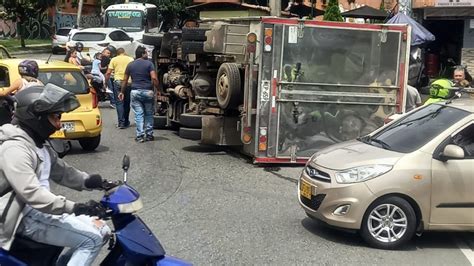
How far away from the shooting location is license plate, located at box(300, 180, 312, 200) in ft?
22.0

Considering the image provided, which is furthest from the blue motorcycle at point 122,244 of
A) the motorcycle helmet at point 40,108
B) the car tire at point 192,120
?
the car tire at point 192,120

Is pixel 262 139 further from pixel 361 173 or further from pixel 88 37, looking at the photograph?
pixel 88 37

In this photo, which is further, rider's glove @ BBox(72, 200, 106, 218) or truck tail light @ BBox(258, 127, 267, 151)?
truck tail light @ BBox(258, 127, 267, 151)

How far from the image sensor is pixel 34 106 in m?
3.77

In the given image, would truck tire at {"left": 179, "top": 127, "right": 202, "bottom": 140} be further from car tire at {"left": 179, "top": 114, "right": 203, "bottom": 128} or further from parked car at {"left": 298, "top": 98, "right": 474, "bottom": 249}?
parked car at {"left": 298, "top": 98, "right": 474, "bottom": 249}

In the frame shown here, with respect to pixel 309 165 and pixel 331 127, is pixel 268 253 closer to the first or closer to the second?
pixel 309 165

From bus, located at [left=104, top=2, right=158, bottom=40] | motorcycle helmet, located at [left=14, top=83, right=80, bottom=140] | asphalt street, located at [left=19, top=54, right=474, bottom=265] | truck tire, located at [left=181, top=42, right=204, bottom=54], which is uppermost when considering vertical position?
bus, located at [left=104, top=2, right=158, bottom=40]

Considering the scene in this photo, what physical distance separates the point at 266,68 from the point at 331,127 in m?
1.49

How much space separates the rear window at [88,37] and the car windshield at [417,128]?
76.6 feet

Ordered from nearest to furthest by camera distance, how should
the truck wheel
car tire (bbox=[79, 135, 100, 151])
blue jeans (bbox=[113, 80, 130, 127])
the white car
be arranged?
the truck wheel, car tire (bbox=[79, 135, 100, 151]), blue jeans (bbox=[113, 80, 130, 127]), the white car

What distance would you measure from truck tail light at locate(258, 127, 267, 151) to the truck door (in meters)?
0.11

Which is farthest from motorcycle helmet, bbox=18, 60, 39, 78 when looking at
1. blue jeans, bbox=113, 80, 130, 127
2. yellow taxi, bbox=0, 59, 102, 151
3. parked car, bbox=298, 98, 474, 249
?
parked car, bbox=298, 98, 474, 249

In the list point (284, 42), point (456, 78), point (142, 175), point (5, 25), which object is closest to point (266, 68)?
point (284, 42)

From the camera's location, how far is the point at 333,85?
1031cm
